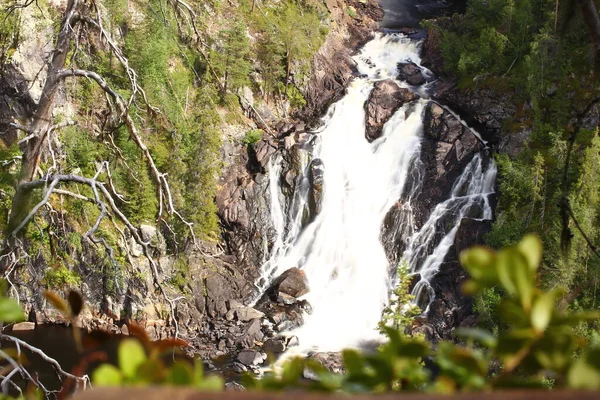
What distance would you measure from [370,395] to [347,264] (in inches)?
789

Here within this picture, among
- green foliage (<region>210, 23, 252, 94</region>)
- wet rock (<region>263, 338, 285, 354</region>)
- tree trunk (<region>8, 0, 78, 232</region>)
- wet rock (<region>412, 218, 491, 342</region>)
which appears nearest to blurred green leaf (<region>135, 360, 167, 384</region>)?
tree trunk (<region>8, 0, 78, 232</region>)

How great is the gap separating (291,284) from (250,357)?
397 cm

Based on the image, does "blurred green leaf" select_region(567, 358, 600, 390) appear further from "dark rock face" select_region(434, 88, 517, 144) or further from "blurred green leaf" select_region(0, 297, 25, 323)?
"dark rock face" select_region(434, 88, 517, 144)

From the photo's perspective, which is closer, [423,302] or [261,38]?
[423,302]

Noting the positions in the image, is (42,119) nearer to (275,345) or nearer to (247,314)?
(275,345)

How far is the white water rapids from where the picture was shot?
19094 mm

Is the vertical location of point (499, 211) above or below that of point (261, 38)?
below

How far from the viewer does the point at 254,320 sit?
17.6m

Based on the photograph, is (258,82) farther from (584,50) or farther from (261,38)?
(584,50)

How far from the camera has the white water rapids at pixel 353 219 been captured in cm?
1909

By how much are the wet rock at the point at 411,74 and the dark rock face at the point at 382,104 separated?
1294 mm

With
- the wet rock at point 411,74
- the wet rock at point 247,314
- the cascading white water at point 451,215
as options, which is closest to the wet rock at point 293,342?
the wet rock at point 247,314

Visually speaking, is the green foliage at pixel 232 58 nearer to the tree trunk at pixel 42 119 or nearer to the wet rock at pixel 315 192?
the wet rock at pixel 315 192

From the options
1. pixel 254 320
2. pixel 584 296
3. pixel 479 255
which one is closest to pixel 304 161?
pixel 254 320
